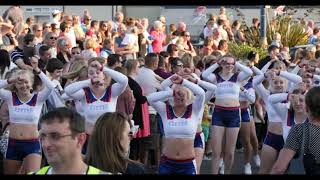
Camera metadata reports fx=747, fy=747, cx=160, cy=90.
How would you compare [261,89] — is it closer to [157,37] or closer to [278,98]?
[278,98]

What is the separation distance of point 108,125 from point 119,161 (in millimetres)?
249

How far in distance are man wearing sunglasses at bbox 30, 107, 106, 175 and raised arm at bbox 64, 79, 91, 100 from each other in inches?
200

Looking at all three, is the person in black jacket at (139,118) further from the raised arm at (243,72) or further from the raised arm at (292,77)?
the raised arm at (292,77)

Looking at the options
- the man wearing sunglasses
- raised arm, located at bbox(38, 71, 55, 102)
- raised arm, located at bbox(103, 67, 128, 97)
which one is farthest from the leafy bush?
the man wearing sunglasses

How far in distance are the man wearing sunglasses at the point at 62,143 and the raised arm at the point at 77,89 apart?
16.7 feet

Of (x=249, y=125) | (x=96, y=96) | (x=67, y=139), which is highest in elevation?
(x=67, y=139)

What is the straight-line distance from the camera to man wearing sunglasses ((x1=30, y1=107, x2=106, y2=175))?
149 inches

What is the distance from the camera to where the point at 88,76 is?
9.26 metres

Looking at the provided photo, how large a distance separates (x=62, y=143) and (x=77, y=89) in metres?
5.29

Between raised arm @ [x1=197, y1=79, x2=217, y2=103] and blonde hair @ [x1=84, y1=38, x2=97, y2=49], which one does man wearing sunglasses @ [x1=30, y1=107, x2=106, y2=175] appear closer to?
raised arm @ [x1=197, y1=79, x2=217, y2=103]

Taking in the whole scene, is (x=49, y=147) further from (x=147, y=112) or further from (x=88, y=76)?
(x=147, y=112)

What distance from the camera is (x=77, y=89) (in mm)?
9070

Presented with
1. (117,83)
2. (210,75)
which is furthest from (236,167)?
(117,83)
